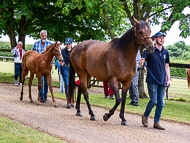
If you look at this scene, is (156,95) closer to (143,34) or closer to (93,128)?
(143,34)

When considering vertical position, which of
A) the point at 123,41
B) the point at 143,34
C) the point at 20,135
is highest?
the point at 143,34

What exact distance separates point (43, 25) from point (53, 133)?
41.9 feet

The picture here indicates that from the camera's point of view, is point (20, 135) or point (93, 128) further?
point (93, 128)

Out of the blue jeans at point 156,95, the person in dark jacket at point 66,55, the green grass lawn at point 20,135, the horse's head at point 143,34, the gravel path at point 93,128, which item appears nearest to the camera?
the green grass lawn at point 20,135

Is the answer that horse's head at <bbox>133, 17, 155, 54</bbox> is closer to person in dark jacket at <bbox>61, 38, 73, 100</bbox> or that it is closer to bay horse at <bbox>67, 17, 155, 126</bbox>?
bay horse at <bbox>67, 17, 155, 126</bbox>

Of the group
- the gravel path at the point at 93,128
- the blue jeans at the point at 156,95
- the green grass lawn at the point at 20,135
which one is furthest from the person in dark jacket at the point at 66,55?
the green grass lawn at the point at 20,135

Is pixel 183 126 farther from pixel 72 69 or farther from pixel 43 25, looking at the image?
pixel 43 25

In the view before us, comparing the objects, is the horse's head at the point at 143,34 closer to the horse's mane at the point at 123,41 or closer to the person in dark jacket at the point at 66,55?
the horse's mane at the point at 123,41

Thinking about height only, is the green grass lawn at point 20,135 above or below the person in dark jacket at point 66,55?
below

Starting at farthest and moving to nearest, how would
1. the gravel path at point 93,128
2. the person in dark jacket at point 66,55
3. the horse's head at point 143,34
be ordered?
the person in dark jacket at point 66,55
the horse's head at point 143,34
the gravel path at point 93,128

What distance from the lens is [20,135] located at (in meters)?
4.76

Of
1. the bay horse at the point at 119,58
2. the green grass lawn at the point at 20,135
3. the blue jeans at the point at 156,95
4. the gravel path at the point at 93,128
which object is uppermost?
the bay horse at the point at 119,58

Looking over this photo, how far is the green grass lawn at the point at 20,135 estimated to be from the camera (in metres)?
4.46

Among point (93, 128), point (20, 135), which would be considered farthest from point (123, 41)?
point (20, 135)
